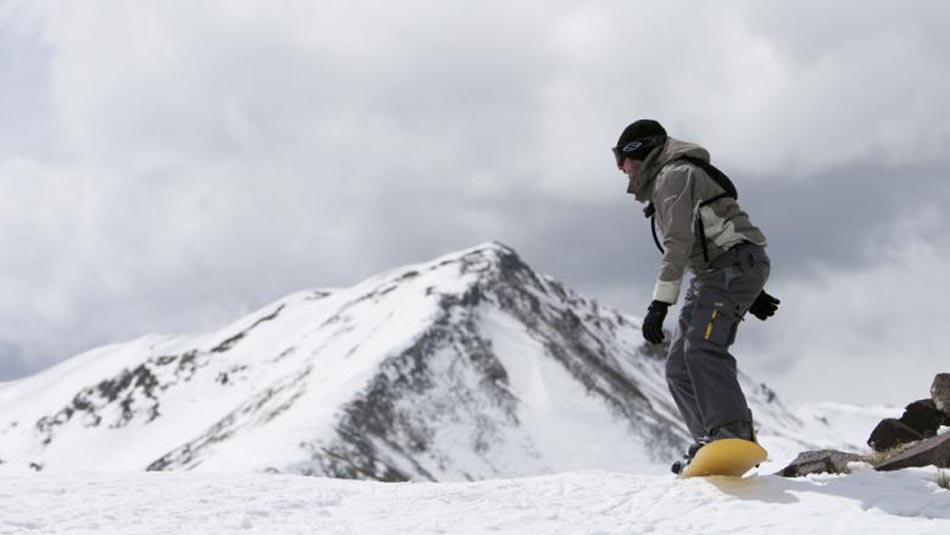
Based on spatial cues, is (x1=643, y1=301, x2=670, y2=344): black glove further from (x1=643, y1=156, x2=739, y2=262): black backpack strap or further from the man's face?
the man's face

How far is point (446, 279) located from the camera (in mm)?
147125

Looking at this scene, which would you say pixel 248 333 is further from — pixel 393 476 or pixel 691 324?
pixel 691 324

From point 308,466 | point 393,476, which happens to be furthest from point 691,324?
point 393,476

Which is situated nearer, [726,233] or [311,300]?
[726,233]

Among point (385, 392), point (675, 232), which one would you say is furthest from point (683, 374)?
point (385, 392)

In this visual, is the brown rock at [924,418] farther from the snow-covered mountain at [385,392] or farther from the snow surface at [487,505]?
the snow-covered mountain at [385,392]

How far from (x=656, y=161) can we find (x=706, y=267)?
1.15m

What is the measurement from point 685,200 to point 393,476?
8058cm

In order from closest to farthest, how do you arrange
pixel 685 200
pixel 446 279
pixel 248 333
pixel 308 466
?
pixel 685 200, pixel 308 466, pixel 446 279, pixel 248 333

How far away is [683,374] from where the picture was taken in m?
9.98

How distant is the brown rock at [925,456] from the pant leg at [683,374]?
5.80 ft

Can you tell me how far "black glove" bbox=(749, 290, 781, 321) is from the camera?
10.1 metres

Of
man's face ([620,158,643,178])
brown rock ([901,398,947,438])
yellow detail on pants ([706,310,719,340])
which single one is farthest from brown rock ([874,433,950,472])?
man's face ([620,158,643,178])

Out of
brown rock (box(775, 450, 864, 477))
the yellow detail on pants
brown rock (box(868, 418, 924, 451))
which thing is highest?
the yellow detail on pants
